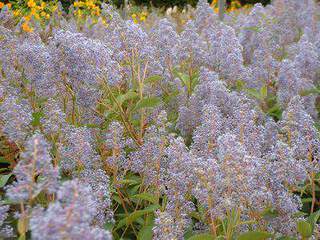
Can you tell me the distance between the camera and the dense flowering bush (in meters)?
2.08

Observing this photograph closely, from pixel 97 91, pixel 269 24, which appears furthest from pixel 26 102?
pixel 269 24

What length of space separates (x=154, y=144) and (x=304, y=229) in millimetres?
911

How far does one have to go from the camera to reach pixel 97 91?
3.35 meters

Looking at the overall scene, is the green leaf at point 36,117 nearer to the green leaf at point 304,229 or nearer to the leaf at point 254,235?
the leaf at point 254,235

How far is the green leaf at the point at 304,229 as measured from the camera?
2.44 meters

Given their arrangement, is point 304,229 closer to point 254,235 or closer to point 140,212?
point 254,235

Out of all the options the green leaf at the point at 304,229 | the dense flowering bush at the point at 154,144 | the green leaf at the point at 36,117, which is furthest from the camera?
the green leaf at the point at 36,117

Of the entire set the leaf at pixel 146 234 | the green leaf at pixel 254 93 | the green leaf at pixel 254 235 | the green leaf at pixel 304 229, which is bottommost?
the leaf at pixel 146 234

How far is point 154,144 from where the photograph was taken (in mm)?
2979

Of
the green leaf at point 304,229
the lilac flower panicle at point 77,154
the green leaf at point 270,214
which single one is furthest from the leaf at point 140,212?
the green leaf at point 304,229

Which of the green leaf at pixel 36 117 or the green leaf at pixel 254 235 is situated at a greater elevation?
the green leaf at pixel 36 117

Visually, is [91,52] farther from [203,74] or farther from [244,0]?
[244,0]

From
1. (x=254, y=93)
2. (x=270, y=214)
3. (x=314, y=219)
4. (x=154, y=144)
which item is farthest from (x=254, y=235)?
(x=254, y=93)

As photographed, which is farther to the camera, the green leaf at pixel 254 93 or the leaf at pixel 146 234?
the green leaf at pixel 254 93
